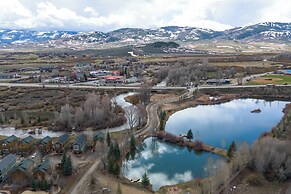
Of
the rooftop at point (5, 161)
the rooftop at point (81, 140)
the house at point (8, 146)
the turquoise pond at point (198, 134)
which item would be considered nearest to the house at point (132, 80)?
the turquoise pond at point (198, 134)

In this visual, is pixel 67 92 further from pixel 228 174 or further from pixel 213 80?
pixel 228 174

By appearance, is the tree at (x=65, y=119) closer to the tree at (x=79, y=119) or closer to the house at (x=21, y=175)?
the tree at (x=79, y=119)

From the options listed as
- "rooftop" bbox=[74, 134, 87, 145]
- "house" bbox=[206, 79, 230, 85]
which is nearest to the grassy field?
"house" bbox=[206, 79, 230, 85]

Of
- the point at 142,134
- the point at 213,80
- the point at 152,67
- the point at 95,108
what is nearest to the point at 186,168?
the point at 142,134

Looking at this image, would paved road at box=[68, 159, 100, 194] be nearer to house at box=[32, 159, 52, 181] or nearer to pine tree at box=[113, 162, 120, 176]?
pine tree at box=[113, 162, 120, 176]

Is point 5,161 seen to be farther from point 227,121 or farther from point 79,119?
point 227,121

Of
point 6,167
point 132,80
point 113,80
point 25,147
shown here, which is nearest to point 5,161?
point 6,167
